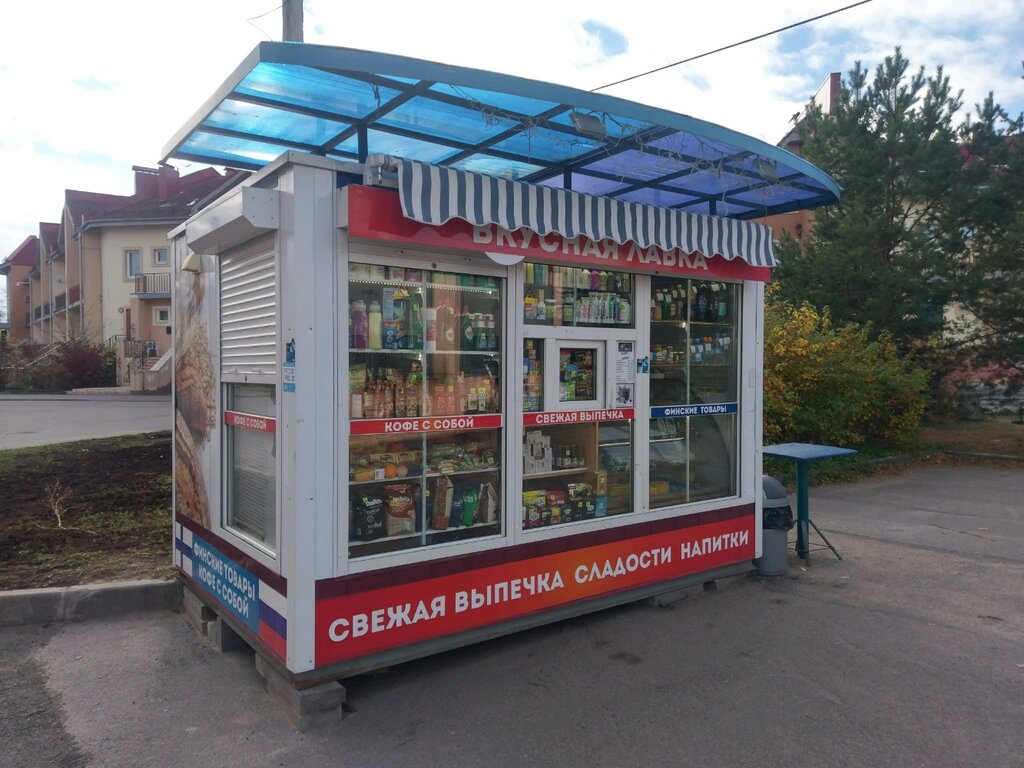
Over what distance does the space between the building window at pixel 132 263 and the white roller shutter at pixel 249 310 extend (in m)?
33.1

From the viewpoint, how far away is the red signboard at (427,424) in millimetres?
4059

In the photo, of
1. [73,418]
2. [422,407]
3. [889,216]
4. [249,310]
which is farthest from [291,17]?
[73,418]

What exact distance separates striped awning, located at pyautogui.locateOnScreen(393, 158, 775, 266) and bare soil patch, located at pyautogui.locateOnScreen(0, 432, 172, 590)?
3659 mm

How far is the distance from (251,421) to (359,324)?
0.85 metres

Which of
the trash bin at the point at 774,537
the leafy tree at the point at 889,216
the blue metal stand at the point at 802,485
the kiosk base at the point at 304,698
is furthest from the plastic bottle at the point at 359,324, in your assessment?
the leafy tree at the point at 889,216

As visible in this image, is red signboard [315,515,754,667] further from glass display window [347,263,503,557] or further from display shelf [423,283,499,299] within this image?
display shelf [423,283,499,299]

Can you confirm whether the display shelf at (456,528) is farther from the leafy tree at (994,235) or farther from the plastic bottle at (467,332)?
the leafy tree at (994,235)

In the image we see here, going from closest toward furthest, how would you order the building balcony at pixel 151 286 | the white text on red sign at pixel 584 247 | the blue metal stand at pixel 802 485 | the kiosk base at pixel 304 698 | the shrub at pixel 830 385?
the kiosk base at pixel 304 698 < the white text on red sign at pixel 584 247 < the blue metal stand at pixel 802 485 < the shrub at pixel 830 385 < the building balcony at pixel 151 286

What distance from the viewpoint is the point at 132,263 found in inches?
1341

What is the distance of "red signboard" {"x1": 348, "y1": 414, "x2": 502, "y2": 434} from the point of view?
4.06 meters

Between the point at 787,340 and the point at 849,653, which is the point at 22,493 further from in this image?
the point at 787,340

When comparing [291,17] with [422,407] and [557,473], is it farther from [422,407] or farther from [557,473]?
[557,473]

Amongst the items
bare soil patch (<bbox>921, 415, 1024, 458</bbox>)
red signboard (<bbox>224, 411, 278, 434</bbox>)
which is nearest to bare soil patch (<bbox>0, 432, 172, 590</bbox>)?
red signboard (<bbox>224, 411, 278, 434</bbox>)

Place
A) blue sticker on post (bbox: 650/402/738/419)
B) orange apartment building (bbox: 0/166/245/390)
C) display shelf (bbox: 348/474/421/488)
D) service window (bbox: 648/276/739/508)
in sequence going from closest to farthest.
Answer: display shelf (bbox: 348/474/421/488) < blue sticker on post (bbox: 650/402/738/419) < service window (bbox: 648/276/739/508) < orange apartment building (bbox: 0/166/245/390)
